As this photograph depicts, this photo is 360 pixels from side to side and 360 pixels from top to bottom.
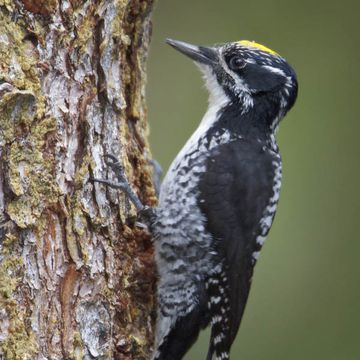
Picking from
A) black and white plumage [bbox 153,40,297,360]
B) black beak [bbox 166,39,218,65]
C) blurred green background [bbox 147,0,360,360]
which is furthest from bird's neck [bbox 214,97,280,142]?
blurred green background [bbox 147,0,360,360]

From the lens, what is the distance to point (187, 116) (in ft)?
24.2

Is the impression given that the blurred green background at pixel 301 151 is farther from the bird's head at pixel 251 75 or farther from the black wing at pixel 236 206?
the black wing at pixel 236 206

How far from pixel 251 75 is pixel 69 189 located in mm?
1605

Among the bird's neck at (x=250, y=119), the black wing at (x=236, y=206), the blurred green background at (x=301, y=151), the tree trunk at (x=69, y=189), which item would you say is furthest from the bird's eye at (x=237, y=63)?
the blurred green background at (x=301, y=151)

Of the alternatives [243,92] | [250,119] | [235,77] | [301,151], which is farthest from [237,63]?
[301,151]

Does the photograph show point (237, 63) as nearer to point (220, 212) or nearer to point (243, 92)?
point (243, 92)

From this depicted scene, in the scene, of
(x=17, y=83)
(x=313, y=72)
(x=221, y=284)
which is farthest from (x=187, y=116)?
(x=17, y=83)

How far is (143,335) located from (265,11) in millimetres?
3984

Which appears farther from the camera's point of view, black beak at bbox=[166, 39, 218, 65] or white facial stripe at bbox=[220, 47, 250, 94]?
black beak at bbox=[166, 39, 218, 65]

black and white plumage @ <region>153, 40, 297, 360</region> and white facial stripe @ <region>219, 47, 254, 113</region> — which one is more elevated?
white facial stripe @ <region>219, 47, 254, 113</region>

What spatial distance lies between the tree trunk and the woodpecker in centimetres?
15

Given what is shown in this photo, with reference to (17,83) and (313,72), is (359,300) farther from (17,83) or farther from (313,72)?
(17,83)

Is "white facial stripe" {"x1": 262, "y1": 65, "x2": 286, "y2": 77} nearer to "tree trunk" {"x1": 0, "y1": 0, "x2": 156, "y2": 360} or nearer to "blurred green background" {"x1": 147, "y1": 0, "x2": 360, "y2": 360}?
"tree trunk" {"x1": 0, "y1": 0, "x2": 156, "y2": 360}

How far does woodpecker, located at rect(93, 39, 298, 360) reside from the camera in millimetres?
4594
